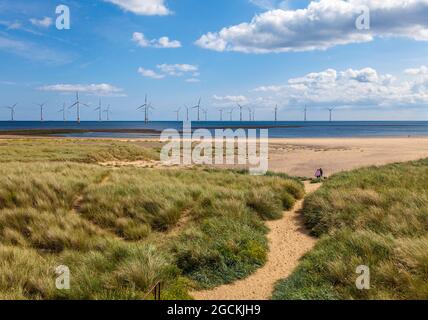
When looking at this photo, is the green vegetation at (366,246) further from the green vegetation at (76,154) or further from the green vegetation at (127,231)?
the green vegetation at (76,154)

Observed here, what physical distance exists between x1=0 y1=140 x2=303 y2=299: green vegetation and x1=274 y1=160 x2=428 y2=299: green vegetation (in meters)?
1.52

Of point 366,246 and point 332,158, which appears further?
point 332,158

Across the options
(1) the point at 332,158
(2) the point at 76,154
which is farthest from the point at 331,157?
(2) the point at 76,154

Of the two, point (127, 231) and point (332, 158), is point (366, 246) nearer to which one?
point (127, 231)

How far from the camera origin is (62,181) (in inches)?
600

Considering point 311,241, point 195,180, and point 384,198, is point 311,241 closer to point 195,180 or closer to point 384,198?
point 384,198

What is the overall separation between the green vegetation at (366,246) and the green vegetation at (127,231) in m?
1.52

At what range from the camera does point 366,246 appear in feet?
27.0

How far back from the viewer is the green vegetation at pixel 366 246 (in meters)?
6.80

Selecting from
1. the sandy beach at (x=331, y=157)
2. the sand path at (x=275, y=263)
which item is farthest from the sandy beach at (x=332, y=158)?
the sand path at (x=275, y=263)

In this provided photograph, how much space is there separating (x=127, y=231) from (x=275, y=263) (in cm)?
462

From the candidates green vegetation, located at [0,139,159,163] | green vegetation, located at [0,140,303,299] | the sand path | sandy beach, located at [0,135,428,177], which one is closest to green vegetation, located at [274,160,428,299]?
the sand path
